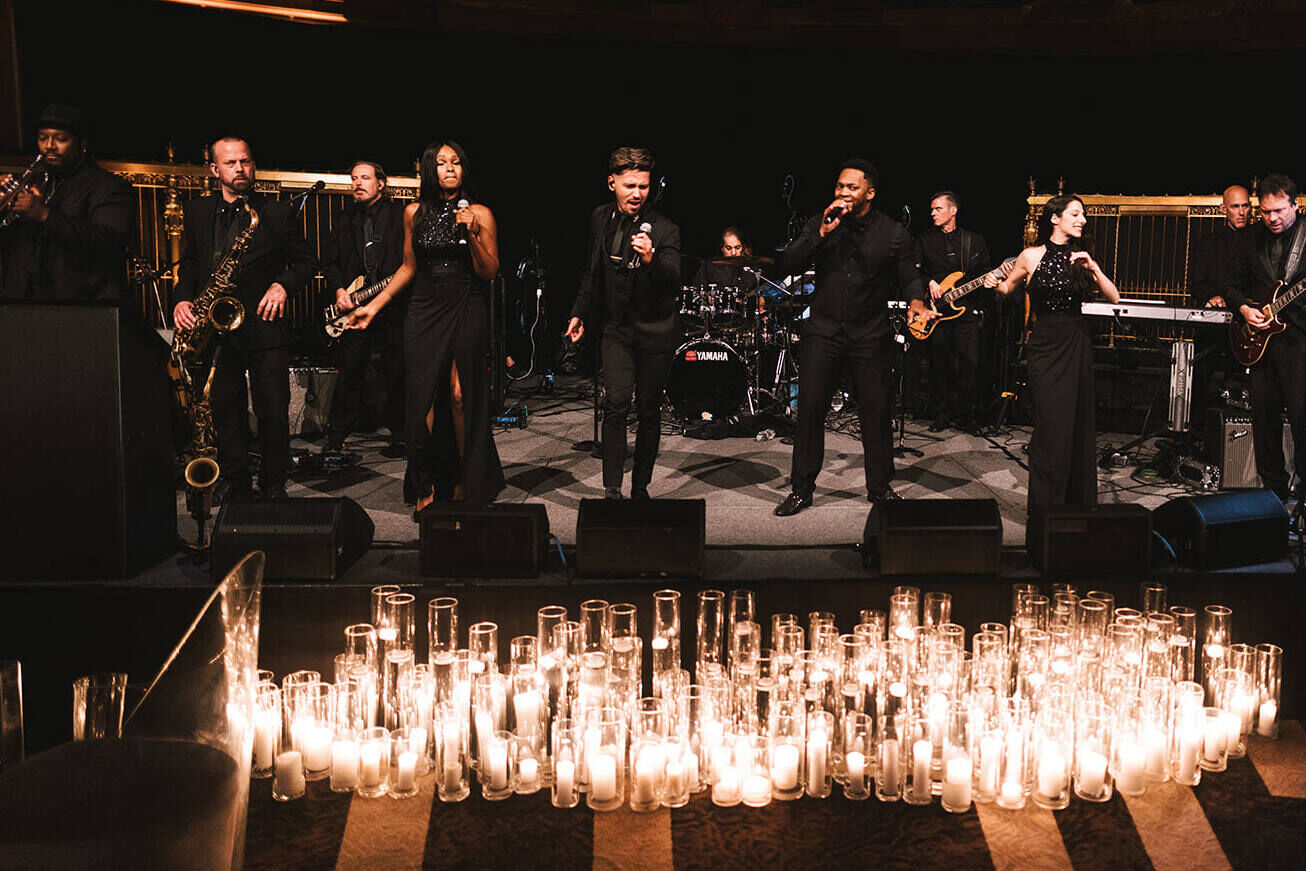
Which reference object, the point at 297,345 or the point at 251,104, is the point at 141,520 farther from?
the point at 251,104

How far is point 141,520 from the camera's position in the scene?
416 cm

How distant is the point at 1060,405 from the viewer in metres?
5.08

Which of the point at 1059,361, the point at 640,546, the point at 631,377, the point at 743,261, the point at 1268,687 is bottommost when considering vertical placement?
the point at 1268,687

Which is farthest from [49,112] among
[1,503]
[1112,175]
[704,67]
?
[1112,175]

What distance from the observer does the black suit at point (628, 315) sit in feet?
17.3

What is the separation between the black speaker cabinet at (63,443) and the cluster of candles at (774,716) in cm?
124

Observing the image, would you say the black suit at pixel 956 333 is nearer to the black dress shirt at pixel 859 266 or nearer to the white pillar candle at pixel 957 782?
the black dress shirt at pixel 859 266

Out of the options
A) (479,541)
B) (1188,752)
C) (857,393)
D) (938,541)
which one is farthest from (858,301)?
(1188,752)

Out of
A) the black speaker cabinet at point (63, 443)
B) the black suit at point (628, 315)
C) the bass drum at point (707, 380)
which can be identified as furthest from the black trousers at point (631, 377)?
the bass drum at point (707, 380)

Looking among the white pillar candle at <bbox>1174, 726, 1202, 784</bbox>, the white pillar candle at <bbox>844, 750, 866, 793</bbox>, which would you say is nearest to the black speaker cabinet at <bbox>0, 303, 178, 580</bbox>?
the white pillar candle at <bbox>844, 750, 866, 793</bbox>

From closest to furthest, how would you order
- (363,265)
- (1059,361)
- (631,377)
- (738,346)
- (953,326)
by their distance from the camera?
(1059,361) < (631,377) < (363,265) < (953,326) < (738,346)

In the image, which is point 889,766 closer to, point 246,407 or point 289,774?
point 289,774

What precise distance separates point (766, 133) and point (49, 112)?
8150mm

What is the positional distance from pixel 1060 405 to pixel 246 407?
3.91 meters
